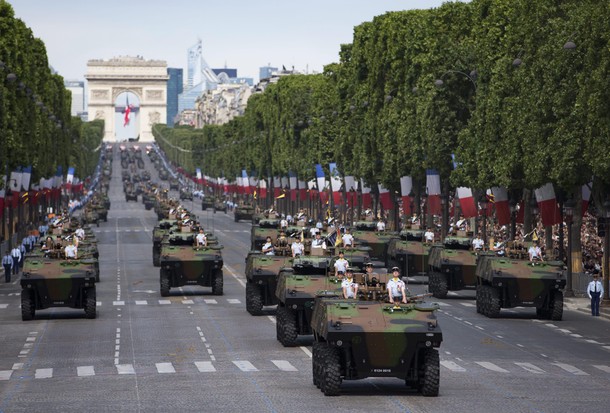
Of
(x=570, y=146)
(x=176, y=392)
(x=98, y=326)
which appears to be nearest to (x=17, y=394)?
(x=176, y=392)

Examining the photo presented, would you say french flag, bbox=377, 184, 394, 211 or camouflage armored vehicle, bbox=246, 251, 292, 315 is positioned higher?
french flag, bbox=377, 184, 394, 211

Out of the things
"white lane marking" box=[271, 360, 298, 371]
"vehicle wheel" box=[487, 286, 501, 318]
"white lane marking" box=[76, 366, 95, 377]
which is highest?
"vehicle wheel" box=[487, 286, 501, 318]

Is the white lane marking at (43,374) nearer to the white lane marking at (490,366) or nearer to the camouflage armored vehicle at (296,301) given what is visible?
the camouflage armored vehicle at (296,301)

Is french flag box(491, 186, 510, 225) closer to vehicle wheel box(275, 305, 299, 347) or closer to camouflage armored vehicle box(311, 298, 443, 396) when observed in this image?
vehicle wheel box(275, 305, 299, 347)

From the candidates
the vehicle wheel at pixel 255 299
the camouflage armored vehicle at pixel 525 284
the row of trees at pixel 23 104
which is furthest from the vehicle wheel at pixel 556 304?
the row of trees at pixel 23 104

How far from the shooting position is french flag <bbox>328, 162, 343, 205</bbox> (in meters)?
123

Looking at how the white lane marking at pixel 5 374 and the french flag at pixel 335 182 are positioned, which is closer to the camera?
the white lane marking at pixel 5 374

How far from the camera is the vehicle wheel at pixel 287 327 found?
1518 inches

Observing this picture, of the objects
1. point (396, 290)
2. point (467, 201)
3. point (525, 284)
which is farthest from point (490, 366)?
point (467, 201)

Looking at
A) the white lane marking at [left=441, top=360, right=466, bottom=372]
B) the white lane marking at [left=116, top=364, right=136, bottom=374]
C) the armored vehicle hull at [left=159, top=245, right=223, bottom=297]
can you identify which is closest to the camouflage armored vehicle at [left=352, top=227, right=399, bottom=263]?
the armored vehicle hull at [left=159, top=245, right=223, bottom=297]

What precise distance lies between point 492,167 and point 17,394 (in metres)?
44.4

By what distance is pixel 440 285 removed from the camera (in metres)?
56.3

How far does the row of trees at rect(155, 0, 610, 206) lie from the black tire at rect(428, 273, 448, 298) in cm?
596

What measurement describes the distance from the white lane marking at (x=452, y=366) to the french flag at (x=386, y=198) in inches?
2723
